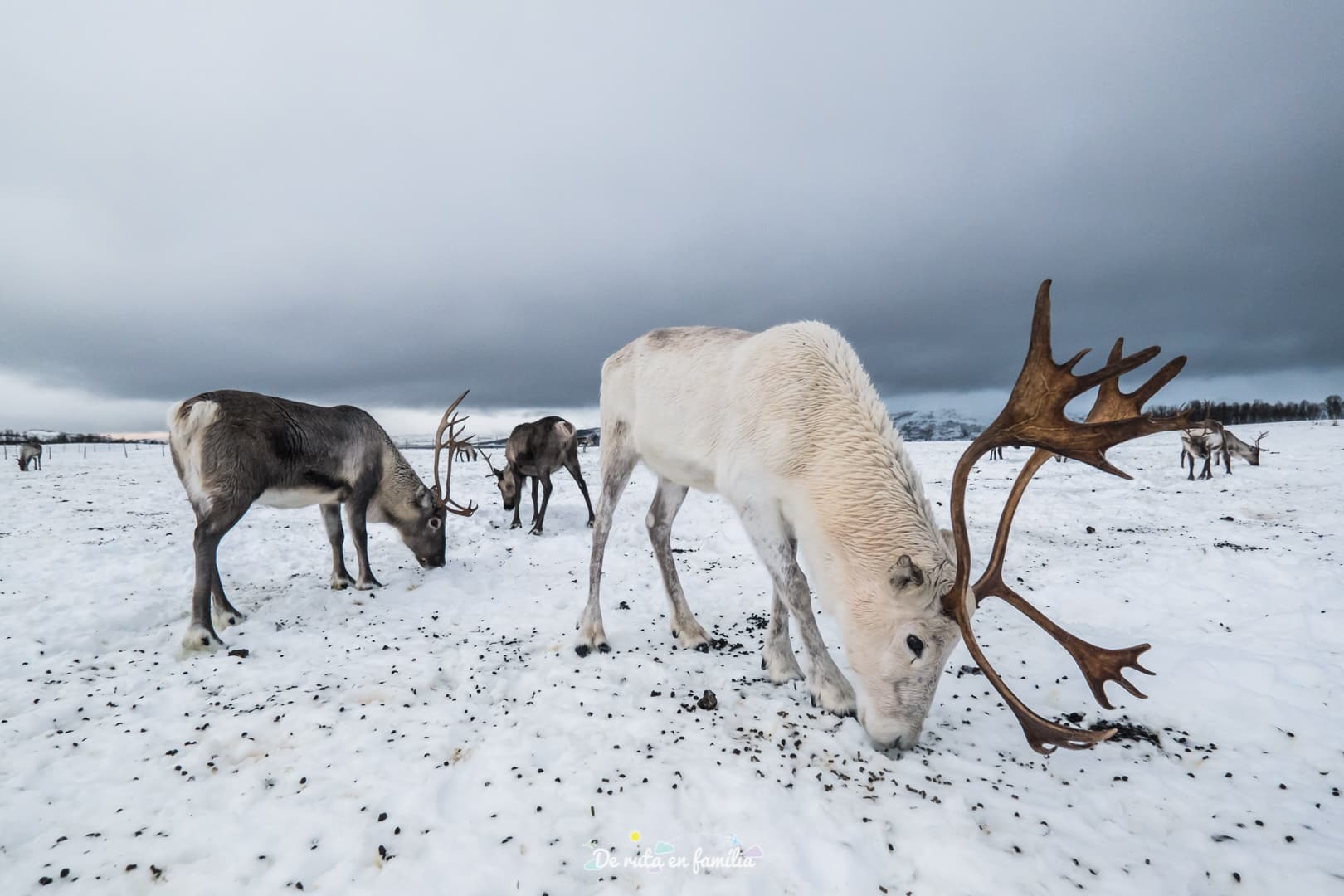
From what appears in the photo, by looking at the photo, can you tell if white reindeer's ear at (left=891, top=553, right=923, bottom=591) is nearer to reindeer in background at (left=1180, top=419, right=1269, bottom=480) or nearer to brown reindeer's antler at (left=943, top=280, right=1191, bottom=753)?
brown reindeer's antler at (left=943, top=280, right=1191, bottom=753)

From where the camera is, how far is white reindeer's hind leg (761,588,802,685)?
13.9ft

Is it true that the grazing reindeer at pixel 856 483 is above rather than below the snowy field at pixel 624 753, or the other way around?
above

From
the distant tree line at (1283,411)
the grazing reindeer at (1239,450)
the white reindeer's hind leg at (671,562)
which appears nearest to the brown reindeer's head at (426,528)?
the white reindeer's hind leg at (671,562)

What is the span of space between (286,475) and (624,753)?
5.37m

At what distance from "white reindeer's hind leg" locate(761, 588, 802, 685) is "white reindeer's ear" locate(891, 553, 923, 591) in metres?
1.46

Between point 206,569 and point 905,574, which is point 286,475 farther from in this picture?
point 905,574

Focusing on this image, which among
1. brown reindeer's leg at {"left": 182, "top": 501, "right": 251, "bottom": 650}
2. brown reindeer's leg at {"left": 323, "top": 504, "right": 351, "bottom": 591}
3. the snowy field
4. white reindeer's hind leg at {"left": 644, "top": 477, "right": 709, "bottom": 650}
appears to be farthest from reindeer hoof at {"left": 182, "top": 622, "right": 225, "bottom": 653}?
white reindeer's hind leg at {"left": 644, "top": 477, "right": 709, "bottom": 650}

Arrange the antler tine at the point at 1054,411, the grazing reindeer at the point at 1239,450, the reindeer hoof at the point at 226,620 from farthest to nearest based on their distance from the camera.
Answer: the grazing reindeer at the point at 1239,450
the reindeer hoof at the point at 226,620
the antler tine at the point at 1054,411

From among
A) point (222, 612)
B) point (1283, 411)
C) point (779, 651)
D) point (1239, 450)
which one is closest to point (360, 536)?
point (222, 612)

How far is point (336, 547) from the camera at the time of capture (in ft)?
24.0

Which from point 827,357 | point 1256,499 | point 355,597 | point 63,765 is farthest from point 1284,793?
point 1256,499

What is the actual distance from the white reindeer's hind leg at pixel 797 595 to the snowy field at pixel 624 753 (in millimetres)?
219

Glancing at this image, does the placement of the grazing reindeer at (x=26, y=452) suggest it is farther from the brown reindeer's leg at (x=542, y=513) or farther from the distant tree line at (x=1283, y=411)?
the distant tree line at (x=1283, y=411)

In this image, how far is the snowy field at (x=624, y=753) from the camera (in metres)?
2.33
